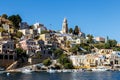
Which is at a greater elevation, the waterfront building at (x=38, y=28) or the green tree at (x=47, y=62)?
the waterfront building at (x=38, y=28)

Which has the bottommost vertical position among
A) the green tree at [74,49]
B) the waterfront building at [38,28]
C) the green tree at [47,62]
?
the green tree at [47,62]

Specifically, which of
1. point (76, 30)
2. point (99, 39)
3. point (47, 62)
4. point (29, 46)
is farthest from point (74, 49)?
point (99, 39)

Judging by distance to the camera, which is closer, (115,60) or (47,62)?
(47,62)

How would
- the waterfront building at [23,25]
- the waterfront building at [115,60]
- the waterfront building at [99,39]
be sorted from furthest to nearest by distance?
the waterfront building at [99,39]
the waterfront building at [23,25]
the waterfront building at [115,60]

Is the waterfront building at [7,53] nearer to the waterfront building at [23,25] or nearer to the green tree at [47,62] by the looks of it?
the green tree at [47,62]

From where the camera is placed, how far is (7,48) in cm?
9988

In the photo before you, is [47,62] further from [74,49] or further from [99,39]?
[99,39]

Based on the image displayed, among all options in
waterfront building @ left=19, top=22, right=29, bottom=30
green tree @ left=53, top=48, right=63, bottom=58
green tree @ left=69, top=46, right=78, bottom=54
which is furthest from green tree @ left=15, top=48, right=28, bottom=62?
waterfront building @ left=19, top=22, right=29, bottom=30

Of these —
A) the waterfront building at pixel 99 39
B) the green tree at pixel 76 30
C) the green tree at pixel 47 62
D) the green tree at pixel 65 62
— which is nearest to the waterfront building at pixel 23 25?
the green tree at pixel 76 30

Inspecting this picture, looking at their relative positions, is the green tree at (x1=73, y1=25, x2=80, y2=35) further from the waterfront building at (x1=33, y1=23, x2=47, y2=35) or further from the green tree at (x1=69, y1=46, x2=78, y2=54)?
the green tree at (x1=69, y1=46, x2=78, y2=54)

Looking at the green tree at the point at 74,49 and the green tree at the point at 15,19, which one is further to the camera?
the green tree at the point at 15,19

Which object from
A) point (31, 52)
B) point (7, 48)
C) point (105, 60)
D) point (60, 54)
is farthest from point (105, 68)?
point (7, 48)

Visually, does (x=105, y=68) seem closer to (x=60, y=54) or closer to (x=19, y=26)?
(x=60, y=54)

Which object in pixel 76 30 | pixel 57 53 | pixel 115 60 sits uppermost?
pixel 76 30
